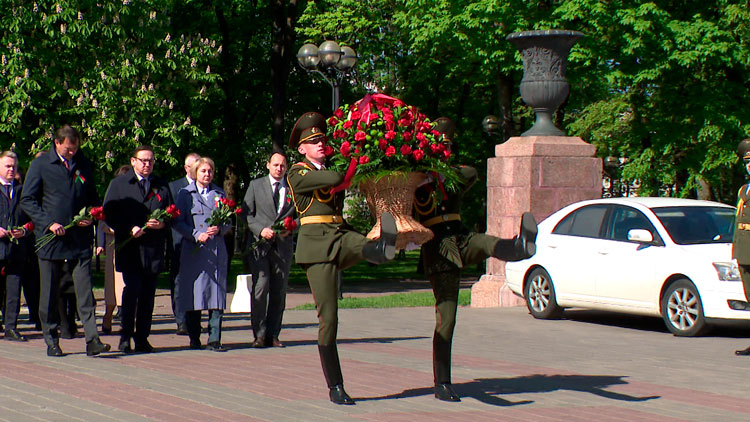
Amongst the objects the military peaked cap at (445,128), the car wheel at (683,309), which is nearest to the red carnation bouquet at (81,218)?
the military peaked cap at (445,128)

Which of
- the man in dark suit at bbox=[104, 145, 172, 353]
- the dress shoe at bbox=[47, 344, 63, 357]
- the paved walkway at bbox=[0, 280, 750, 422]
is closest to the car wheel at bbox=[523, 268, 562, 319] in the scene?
the paved walkway at bbox=[0, 280, 750, 422]

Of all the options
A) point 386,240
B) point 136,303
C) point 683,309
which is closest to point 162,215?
point 136,303

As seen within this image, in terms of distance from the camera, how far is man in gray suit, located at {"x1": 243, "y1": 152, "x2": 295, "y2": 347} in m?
11.8

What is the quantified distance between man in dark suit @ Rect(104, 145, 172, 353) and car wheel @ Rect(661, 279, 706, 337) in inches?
219

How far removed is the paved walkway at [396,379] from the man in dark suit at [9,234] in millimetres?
630

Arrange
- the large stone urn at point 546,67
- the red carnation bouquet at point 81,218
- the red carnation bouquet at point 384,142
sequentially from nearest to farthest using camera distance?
the red carnation bouquet at point 384,142 < the red carnation bouquet at point 81,218 < the large stone urn at point 546,67

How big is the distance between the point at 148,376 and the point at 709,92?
2342 centimetres

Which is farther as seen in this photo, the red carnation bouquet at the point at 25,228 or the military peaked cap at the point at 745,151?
the red carnation bouquet at the point at 25,228

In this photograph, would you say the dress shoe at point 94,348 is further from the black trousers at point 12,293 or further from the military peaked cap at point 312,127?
the military peaked cap at point 312,127

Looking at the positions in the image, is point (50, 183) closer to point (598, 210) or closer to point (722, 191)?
point (598, 210)

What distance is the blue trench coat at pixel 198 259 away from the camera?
1144 cm

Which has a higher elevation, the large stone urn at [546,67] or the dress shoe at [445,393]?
the large stone urn at [546,67]

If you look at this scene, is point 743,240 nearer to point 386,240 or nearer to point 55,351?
point 386,240

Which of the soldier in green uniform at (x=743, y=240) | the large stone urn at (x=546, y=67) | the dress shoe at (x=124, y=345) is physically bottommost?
the dress shoe at (x=124, y=345)
